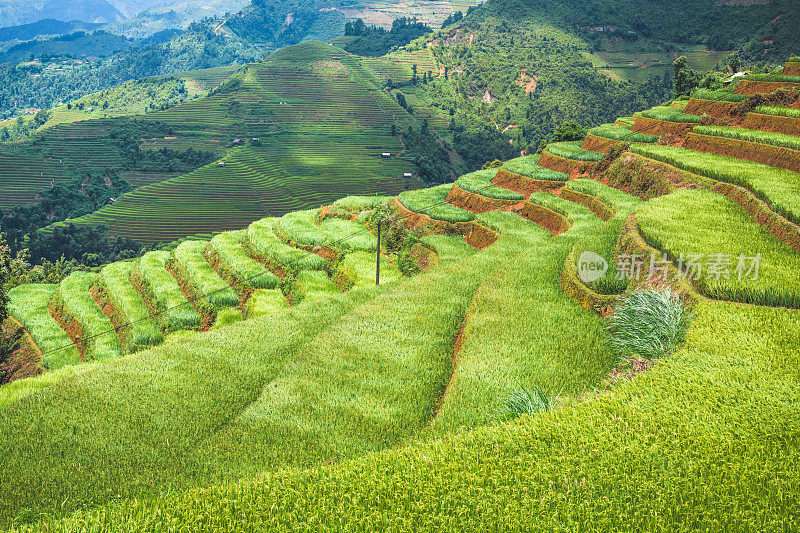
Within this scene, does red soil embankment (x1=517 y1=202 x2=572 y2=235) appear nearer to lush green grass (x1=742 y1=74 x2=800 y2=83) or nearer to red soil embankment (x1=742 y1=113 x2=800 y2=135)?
red soil embankment (x1=742 y1=113 x2=800 y2=135)

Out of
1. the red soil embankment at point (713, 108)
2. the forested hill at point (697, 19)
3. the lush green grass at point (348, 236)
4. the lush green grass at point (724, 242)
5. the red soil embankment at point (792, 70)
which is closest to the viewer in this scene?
the lush green grass at point (724, 242)

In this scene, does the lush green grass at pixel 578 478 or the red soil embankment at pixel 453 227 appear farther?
the red soil embankment at pixel 453 227

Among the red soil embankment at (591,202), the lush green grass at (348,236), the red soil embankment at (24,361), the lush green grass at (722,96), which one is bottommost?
the red soil embankment at (24,361)

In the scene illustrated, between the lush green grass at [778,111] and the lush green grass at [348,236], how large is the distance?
19.5m

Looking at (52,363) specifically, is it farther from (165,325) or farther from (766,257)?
(766,257)

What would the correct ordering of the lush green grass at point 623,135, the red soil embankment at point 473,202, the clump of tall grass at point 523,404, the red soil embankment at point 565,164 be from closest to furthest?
the clump of tall grass at point 523,404
the red soil embankment at point 473,202
the lush green grass at point 623,135
the red soil embankment at point 565,164

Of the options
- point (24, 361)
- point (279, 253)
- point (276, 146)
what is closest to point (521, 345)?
point (279, 253)

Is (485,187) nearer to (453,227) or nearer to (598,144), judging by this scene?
(453,227)

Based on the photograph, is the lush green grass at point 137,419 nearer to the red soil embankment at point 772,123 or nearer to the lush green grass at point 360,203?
the lush green grass at point 360,203

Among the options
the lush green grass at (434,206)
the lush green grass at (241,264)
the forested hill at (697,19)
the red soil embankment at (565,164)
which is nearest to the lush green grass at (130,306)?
the lush green grass at (241,264)

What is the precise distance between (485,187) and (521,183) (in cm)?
215

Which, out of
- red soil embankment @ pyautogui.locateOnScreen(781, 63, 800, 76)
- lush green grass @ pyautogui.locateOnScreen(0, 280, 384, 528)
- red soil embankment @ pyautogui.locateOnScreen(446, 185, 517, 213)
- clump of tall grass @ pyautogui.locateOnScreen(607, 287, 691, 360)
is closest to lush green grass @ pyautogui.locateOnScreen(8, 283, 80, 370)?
lush green grass @ pyautogui.locateOnScreen(0, 280, 384, 528)

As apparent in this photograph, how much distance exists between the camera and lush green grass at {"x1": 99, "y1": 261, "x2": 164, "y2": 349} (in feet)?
73.2

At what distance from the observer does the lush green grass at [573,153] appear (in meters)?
27.4
